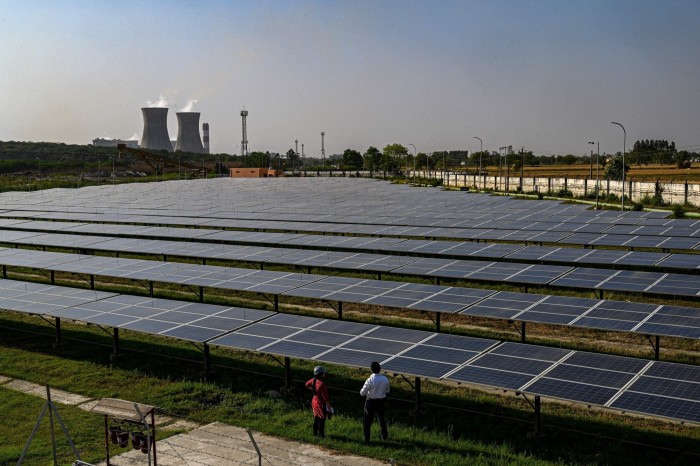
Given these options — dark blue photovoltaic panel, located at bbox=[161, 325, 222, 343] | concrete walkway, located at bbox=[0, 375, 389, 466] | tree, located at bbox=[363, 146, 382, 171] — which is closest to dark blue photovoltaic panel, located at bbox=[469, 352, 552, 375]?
concrete walkway, located at bbox=[0, 375, 389, 466]

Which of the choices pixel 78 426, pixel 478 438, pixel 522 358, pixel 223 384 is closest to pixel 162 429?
pixel 78 426

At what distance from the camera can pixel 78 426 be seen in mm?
14688

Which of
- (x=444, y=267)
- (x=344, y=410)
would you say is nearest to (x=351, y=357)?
(x=344, y=410)

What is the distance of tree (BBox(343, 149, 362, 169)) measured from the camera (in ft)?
591

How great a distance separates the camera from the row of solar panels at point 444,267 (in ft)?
73.5

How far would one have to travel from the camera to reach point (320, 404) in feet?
44.7

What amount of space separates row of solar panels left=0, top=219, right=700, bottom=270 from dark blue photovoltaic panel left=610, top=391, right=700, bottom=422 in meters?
14.9

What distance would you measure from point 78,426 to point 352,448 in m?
6.31

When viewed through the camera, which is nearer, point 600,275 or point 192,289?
point 600,275

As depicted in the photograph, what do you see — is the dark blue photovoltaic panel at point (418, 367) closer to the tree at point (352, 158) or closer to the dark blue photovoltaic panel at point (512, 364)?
the dark blue photovoltaic panel at point (512, 364)

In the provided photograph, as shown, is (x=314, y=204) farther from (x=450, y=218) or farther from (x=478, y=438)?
(x=478, y=438)

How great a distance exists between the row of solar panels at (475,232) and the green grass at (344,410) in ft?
60.9

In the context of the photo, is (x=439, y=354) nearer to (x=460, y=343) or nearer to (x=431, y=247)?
(x=460, y=343)

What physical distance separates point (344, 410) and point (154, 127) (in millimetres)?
185931
